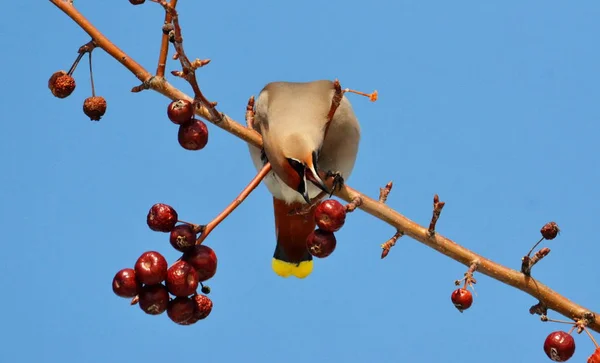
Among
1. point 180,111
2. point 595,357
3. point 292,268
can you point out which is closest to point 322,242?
point 180,111

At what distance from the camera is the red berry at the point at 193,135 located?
334 centimetres

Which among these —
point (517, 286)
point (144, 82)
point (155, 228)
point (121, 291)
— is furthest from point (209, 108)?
point (517, 286)

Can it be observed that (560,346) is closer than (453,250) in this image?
Yes

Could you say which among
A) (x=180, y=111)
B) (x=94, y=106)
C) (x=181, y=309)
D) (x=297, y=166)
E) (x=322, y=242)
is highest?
(x=297, y=166)

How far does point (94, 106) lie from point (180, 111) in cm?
32

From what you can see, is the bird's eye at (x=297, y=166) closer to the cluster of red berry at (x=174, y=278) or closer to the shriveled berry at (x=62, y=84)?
the cluster of red berry at (x=174, y=278)

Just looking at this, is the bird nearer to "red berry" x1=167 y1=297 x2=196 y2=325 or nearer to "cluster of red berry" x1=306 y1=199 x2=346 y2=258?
"cluster of red berry" x1=306 y1=199 x2=346 y2=258

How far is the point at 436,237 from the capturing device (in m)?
3.54

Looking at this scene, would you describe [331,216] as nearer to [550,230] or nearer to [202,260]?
[202,260]

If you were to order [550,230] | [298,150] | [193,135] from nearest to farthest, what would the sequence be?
[193,135] → [550,230] → [298,150]

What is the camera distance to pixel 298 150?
3.80 m

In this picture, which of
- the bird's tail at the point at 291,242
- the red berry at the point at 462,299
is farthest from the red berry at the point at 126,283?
the bird's tail at the point at 291,242

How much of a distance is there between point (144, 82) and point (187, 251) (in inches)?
25.6

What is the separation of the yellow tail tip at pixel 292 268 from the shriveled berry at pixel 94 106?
2.40 meters
